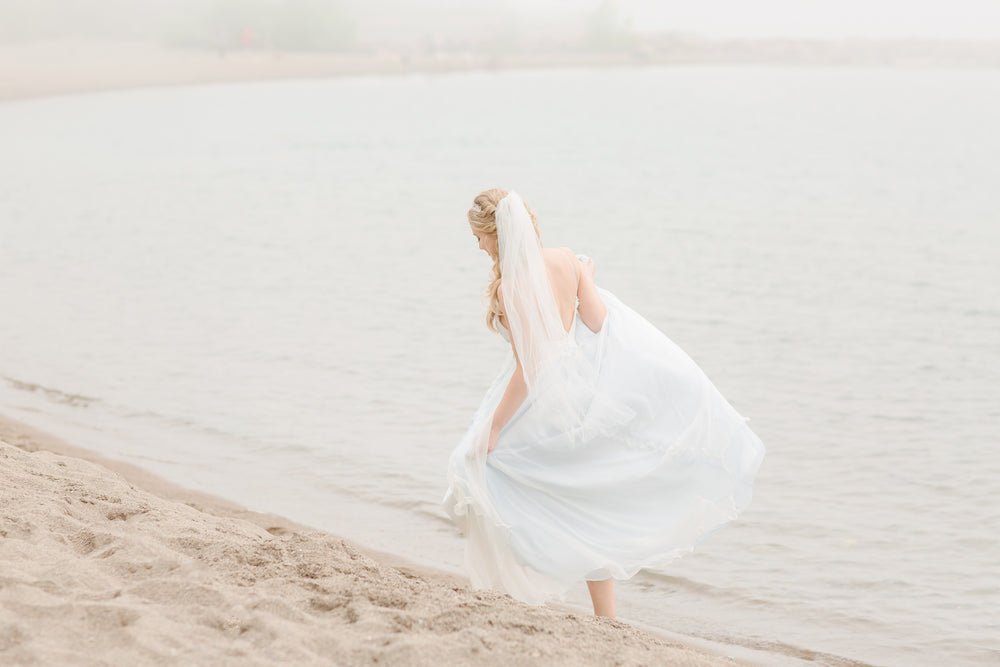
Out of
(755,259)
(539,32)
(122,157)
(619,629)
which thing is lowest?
(619,629)

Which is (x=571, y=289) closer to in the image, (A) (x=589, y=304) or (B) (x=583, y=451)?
(A) (x=589, y=304)

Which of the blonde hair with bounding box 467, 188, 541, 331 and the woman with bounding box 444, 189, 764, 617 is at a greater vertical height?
the blonde hair with bounding box 467, 188, 541, 331

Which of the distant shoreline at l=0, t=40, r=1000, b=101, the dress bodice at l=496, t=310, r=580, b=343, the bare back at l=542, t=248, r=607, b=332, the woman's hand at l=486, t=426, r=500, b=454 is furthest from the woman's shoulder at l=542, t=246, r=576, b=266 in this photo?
the distant shoreline at l=0, t=40, r=1000, b=101

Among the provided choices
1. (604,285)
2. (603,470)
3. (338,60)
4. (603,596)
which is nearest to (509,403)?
(603,470)

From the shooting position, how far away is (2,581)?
398 cm

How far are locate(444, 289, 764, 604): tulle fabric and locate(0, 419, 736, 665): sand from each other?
28 centimetres

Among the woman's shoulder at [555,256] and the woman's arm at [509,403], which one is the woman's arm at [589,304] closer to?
the woman's shoulder at [555,256]

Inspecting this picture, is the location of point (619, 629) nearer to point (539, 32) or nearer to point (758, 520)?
point (758, 520)

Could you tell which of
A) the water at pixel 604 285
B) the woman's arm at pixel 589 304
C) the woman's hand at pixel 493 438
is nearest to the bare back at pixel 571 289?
the woman's arm at pixel 589 304

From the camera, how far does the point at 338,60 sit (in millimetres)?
80375

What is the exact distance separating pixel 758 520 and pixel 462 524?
3.05 m

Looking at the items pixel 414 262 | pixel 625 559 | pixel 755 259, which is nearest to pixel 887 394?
pixel 625 559

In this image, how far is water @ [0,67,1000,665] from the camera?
642 cm

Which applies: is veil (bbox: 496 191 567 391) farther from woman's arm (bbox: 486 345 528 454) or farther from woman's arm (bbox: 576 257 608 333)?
woman's arm (bbox: 576 257 608 333)
